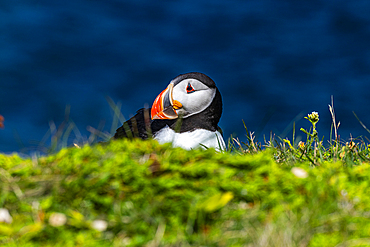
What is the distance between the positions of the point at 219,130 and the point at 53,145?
2.87 metres

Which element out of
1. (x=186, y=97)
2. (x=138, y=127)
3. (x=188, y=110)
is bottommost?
(x=138, y=127)

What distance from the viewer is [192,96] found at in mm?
5285

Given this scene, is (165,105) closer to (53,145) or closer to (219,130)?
(219,130)

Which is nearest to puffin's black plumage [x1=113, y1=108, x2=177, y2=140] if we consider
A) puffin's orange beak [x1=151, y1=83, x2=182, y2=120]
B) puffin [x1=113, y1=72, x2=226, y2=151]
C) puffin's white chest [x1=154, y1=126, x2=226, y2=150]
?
puffin [x1=113, y1=72, x2=226, y2=151]

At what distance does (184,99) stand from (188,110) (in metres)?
0.18

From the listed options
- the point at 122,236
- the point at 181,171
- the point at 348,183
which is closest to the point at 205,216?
the point at 181,171

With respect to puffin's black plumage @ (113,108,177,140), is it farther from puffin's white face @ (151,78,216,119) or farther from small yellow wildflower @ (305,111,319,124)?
small yellow wildflower @ (305,111,319,124)

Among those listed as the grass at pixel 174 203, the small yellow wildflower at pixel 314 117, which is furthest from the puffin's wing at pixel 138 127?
the grass at pixel 174 203

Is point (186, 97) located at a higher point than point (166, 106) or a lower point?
higher

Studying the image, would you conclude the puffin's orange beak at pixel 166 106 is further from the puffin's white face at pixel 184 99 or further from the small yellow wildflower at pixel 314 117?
the small yellow wildflower at pixel 314 117

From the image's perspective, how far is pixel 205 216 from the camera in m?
2.41

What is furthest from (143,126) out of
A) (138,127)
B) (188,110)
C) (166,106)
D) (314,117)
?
(314,117)

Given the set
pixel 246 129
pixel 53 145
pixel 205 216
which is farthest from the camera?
Answer: pixel 246 129

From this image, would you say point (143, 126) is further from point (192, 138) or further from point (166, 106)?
point (192, 138)
